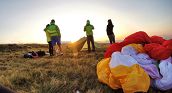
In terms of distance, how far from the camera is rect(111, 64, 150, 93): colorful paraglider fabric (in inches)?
229

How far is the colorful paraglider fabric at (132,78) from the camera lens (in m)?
5.80

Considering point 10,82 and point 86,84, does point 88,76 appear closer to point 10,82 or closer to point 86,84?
point 86,84

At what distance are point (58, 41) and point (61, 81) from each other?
10464 millimetres

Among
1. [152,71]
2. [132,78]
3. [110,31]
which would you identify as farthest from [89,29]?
[132,78]

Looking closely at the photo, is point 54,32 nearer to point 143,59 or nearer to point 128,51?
point 128,51

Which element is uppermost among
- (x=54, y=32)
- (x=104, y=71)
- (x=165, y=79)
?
(x=54, y=32)

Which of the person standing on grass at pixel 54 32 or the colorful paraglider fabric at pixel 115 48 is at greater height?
the person standing on grass at pixel 54 32

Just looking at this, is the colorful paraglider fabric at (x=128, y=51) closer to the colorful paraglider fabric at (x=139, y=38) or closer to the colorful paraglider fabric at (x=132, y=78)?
the colorful paraglider fabric at (x=139, y=38)

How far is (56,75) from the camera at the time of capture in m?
8.47

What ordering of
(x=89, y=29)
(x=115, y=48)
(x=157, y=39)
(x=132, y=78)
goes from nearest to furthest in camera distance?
(x=132, y=78)
(x=115, y=48)
(x=157, y=39)
(x=89, y=29)

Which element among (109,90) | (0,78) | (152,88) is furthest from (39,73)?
(152,88)

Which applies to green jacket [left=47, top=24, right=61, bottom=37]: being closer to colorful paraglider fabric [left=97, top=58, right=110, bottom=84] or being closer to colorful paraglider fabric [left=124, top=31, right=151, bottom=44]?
colorful paraglider fabric [left=124, top=31, right=151, bottom=44]

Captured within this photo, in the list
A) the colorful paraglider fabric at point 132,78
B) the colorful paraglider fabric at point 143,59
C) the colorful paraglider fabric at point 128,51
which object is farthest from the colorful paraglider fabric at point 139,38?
the colorful paraglider fabric at point 132,78

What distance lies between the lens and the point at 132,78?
230 inches
